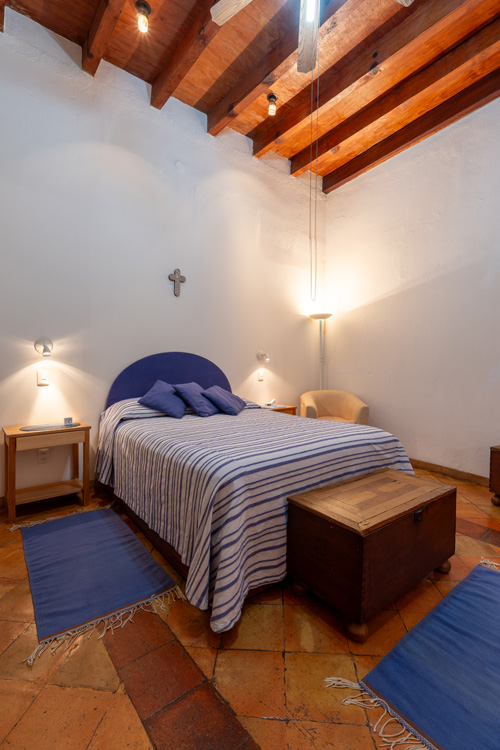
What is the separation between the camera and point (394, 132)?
396 cm

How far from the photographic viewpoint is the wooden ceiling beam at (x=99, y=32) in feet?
8.10

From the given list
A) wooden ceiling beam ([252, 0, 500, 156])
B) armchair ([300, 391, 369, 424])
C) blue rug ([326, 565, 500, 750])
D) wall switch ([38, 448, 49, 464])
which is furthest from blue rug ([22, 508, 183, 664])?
wooden ceiling beam ([252, 0, 500, 156])

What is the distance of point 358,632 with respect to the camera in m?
1.42

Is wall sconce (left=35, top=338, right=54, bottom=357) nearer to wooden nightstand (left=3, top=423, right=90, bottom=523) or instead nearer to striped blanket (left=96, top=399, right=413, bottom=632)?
wooden nightstand (left=3, top=423, right=90, bottom=523)

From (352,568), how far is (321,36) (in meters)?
3.80

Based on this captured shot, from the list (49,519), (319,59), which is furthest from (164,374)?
(319,59)

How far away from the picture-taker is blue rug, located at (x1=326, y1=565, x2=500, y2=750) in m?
1.07

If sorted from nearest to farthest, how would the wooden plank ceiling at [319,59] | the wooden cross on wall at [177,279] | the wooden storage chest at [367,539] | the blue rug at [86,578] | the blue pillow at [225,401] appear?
the wooden storage chest at [367,539] → the blue rug at [86,578] → the wooden plank ceiling at [319,59] → the blue pillow at [225,401] → the wooden cross on wall at [177,279]

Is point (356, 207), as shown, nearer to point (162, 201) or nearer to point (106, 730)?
point (162, 201)

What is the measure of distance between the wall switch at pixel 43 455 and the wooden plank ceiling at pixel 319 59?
3215 millimetres

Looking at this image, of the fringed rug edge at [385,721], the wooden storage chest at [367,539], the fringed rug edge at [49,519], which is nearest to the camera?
the fringed rug edge at [385,721]

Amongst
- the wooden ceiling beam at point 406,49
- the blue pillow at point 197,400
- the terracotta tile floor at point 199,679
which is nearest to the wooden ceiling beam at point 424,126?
the wooden ceiling beam at point 406,49

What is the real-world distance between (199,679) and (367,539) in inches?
30.7

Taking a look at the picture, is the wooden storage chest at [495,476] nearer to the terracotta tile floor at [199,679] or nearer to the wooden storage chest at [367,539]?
the wooden storage chest at [367,539]
